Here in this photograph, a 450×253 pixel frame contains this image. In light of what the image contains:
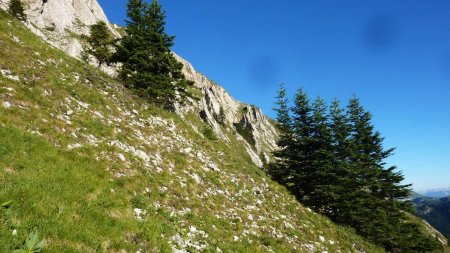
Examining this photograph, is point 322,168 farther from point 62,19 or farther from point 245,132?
point 245,132

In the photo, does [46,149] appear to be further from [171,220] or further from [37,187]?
[171,220]

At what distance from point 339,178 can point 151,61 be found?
21954 millimetres

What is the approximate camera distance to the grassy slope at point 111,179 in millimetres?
8578

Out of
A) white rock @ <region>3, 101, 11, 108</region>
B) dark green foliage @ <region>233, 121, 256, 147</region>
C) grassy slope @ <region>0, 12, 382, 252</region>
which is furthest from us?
dark green foliage @ <region>233, 121, 256, 147</region>

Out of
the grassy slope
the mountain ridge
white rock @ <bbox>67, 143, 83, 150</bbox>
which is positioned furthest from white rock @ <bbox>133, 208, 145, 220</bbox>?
white rock @ <bbox>67, 143, 83, 150</bbox>

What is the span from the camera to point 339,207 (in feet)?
89.6

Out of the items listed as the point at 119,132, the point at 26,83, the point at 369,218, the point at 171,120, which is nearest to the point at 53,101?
the point at 26,83

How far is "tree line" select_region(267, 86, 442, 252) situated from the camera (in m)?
27.5

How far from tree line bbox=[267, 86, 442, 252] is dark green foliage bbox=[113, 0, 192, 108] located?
12252 mm

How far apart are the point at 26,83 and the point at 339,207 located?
1061 inches

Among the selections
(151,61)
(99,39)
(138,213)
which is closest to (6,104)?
(138,213)

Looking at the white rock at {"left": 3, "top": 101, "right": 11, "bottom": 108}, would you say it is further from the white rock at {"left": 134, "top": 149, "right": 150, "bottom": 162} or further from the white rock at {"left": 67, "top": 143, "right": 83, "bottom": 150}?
the white rock at {"left": 134, "top": 149, "right": 150, "bottom": 162}

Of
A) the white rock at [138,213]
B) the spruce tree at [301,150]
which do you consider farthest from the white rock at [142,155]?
the spruce tree at [301,150]

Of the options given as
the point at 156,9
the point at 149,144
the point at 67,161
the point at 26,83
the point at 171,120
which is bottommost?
the point at 67,161
